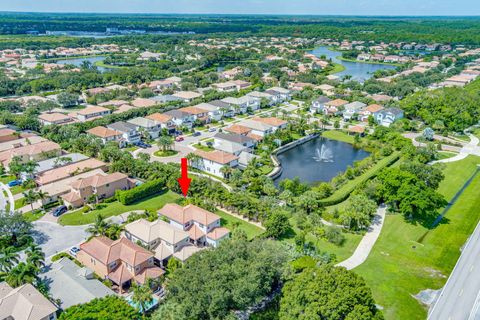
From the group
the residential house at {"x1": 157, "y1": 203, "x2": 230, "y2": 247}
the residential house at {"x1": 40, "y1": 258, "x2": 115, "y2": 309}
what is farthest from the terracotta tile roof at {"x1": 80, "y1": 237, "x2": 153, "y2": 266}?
the residential house at {"x1": 157, "y1": 203, "x2": 230, "y2": 247}

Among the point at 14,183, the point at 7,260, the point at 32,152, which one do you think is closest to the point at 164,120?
the point at 32,152

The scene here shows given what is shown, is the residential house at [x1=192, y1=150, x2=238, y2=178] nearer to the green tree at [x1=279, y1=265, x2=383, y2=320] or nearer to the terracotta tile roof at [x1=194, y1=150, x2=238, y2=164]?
the terracotta tile roof at [x1=194, y1=150, x2=238, y2=164]

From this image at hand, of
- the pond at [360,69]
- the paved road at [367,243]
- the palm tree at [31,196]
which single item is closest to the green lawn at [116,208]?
the palm tree at [31,196]

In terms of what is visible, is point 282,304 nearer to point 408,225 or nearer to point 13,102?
point 408,225

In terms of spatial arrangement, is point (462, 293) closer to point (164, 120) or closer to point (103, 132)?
point (164, 120)

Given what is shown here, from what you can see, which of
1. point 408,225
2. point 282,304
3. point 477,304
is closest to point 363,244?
point 408,225
